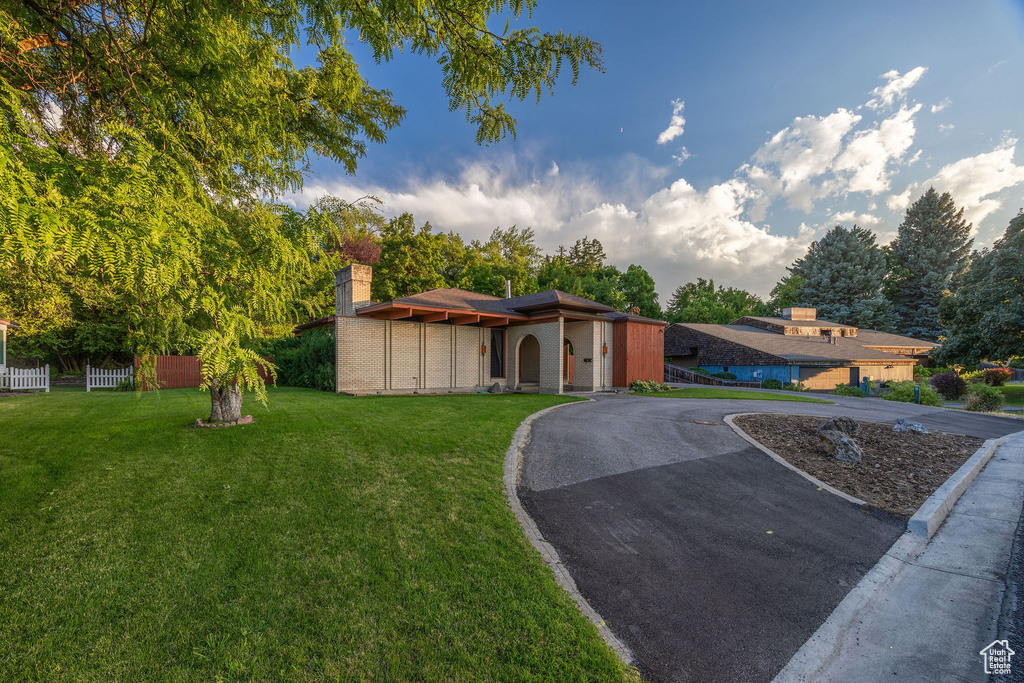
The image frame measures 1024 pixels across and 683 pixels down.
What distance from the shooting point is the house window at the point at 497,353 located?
1812 cm

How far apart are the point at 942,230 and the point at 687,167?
52118 mm

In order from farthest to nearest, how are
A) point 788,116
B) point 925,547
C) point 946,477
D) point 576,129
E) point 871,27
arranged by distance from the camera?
point 576,129 → point 788,116 → point 871,27 → point 946,477 → point 925,547

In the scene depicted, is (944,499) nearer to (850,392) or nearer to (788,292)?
(850,392)

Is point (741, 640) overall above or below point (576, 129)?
below

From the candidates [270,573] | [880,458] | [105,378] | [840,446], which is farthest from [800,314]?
[105,378]

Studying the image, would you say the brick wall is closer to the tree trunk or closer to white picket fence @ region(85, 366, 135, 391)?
the tree trunk

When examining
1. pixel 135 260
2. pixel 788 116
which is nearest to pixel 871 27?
pixel 788 116

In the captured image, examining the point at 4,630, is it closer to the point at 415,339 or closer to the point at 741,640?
the point at 741,640

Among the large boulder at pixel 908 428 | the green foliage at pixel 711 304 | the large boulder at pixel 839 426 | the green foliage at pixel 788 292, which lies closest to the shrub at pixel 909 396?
the large boulder at pixel 908 428

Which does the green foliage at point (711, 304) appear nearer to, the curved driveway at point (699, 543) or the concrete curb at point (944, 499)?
the concrete curb at point (944, 499)

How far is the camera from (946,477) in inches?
245

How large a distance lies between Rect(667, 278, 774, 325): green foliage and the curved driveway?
41.6 m

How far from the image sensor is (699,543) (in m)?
4.04

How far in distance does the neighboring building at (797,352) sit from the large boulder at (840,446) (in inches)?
835
